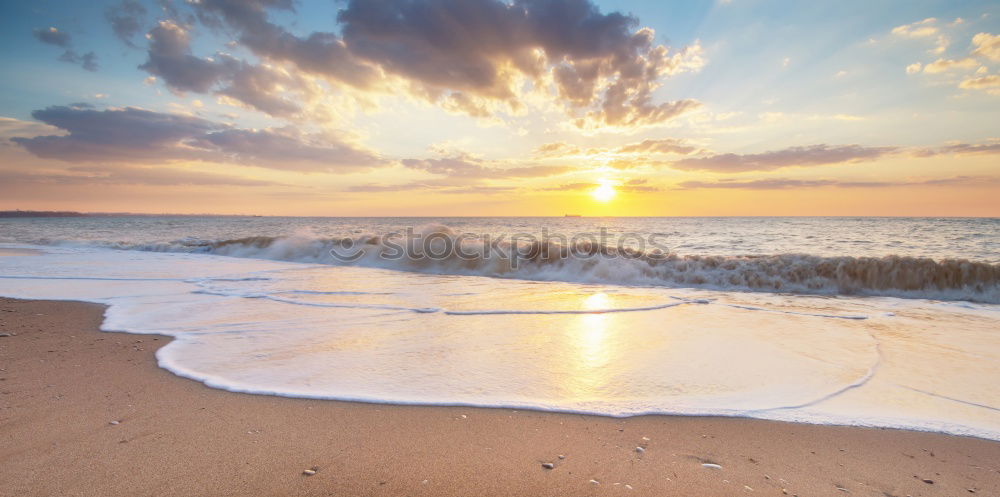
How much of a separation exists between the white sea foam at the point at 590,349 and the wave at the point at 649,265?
1.38m

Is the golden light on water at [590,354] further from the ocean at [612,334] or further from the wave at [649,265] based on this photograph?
the wave at [649,265]

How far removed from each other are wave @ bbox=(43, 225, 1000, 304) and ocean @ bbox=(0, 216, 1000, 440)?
0.06m

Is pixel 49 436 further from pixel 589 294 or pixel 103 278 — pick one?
pixel 103 278

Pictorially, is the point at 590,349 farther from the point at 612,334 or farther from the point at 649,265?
the point at 649,265

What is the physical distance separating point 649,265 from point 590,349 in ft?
25.8

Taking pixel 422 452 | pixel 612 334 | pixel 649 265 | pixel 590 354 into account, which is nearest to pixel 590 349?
pixel 590 354

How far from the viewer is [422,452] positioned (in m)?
2.36

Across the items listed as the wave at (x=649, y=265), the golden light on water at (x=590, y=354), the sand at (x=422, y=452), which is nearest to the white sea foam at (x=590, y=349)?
Result: the golden light on water at (x=590, y=354)

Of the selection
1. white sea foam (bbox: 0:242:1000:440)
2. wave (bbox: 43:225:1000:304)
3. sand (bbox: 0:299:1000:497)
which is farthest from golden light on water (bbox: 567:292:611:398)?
wave (bbox: 43:225:1000:304)

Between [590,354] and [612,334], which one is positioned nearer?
[590,354]

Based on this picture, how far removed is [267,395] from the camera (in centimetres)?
311

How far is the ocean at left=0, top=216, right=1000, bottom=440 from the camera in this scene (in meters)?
3.16

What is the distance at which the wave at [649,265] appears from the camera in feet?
29.6

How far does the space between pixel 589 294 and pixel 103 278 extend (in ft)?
34.3
